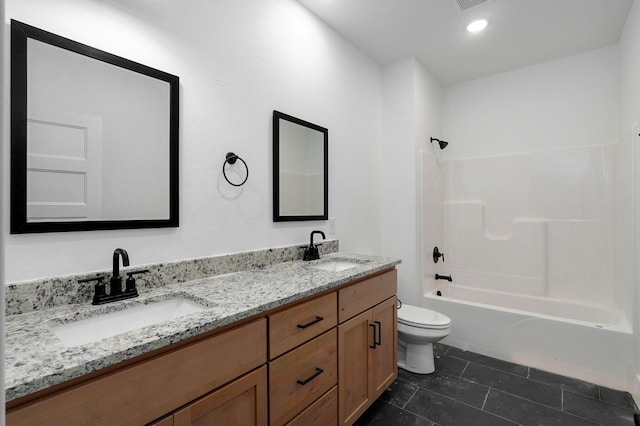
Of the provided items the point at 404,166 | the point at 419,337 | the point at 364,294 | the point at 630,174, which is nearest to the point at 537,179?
the point at 630,174

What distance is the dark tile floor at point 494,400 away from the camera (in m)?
1.84

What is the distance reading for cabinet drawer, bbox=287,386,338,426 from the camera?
4.39 feet

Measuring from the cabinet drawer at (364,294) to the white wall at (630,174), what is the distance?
64.0 inches

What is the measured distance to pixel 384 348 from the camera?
6.49 ft

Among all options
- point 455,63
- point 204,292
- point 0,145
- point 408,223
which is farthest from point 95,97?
point 455,63

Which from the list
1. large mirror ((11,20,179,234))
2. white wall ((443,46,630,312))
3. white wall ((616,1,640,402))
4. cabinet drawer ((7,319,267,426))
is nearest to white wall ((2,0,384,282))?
large mirror ((11,20,179,234))

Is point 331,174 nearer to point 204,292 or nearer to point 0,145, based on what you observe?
point 204,292

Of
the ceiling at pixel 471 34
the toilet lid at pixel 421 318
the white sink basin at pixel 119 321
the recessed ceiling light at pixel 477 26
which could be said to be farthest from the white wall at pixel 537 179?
the white sink basin at pixel 119 321

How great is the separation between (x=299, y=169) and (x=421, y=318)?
4.80 ft

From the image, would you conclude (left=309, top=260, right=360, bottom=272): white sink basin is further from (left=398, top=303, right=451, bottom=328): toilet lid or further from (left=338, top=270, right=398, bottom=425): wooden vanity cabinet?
(left=398, top=303, right=451, bottom=328): toilet lid

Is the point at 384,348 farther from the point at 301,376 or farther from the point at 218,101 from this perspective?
the point at 218,101

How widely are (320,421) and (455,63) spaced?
10.3 feet

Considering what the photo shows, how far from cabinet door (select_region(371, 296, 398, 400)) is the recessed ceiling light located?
2.14 m

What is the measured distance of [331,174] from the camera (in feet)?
8.07
